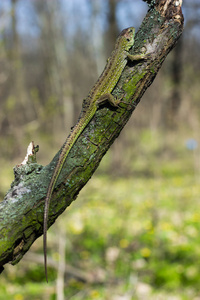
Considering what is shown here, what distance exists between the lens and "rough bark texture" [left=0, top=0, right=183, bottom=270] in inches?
60.7

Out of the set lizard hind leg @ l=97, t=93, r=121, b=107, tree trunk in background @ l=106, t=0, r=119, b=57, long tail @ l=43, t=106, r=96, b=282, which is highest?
tree trunk in background @ l=106, t=0, r=119, b=57

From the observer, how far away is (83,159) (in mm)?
1656

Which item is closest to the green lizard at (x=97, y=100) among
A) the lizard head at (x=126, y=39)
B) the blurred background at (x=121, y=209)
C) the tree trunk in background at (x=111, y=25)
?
the lizard head at (x=126, y=39)

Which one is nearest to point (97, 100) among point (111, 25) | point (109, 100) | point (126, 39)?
point (109, 100)

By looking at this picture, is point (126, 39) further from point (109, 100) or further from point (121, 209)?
point (121, 209)

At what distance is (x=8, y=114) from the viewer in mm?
5641

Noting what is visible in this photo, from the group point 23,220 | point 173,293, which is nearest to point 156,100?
point 173,293

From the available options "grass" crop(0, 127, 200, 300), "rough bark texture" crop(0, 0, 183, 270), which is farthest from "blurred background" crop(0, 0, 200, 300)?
"rough bark texture" crop(0, 0, 183, 270)

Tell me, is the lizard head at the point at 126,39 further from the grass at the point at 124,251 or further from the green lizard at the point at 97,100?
the grass at the point at 124,251

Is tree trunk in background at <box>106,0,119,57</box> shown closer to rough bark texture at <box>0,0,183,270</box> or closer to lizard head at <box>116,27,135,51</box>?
lizard head at <box>116,27,135,51</box>

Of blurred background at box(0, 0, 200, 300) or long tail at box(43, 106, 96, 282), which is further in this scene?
blurred background at box(0, 0, 200, 300)

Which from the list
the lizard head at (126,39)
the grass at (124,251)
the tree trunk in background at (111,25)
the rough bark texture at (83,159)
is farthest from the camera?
the tree trunk in background at (111,25)

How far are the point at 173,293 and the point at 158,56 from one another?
369 centimetres

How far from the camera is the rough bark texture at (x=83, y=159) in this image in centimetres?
154
